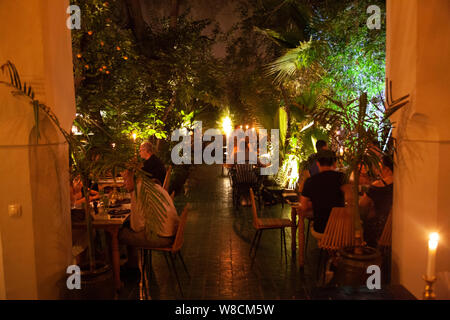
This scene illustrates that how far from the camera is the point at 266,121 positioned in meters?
9.49

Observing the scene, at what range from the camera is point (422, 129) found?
144 inches

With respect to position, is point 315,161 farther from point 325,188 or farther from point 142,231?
Result: point 142,231

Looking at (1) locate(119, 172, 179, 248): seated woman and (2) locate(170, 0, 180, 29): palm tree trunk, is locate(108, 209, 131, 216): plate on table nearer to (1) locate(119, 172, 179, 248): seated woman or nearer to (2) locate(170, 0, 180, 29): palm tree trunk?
(1) locate(119, 172, 179, 248): seated woman

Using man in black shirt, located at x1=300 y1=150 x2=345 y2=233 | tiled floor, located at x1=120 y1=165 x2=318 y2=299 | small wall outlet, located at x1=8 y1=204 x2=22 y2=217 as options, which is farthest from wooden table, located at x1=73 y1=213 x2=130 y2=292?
man in black shirt, located at x1=300 y1=150 x2=345 y2=233

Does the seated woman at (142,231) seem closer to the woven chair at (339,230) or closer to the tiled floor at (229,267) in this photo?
the tiled floor at (229,267)

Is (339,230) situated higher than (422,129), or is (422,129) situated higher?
(422,129)

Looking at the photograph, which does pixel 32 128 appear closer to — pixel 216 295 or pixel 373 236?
pixel 216 295

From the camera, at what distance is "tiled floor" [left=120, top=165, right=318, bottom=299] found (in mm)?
4570

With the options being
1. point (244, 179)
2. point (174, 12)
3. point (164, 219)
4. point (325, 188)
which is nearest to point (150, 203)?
point (164, 219)

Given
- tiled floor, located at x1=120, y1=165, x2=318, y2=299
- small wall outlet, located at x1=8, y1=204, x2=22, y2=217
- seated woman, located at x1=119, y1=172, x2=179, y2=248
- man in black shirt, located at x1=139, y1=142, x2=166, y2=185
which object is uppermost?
man in black shirt, located at x1=139, y1=142, x2=166, y2=185

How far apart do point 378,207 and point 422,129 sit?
1637mm

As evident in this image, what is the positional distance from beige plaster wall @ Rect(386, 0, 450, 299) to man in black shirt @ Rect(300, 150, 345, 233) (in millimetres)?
800

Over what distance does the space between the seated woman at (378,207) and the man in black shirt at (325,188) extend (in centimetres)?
69
